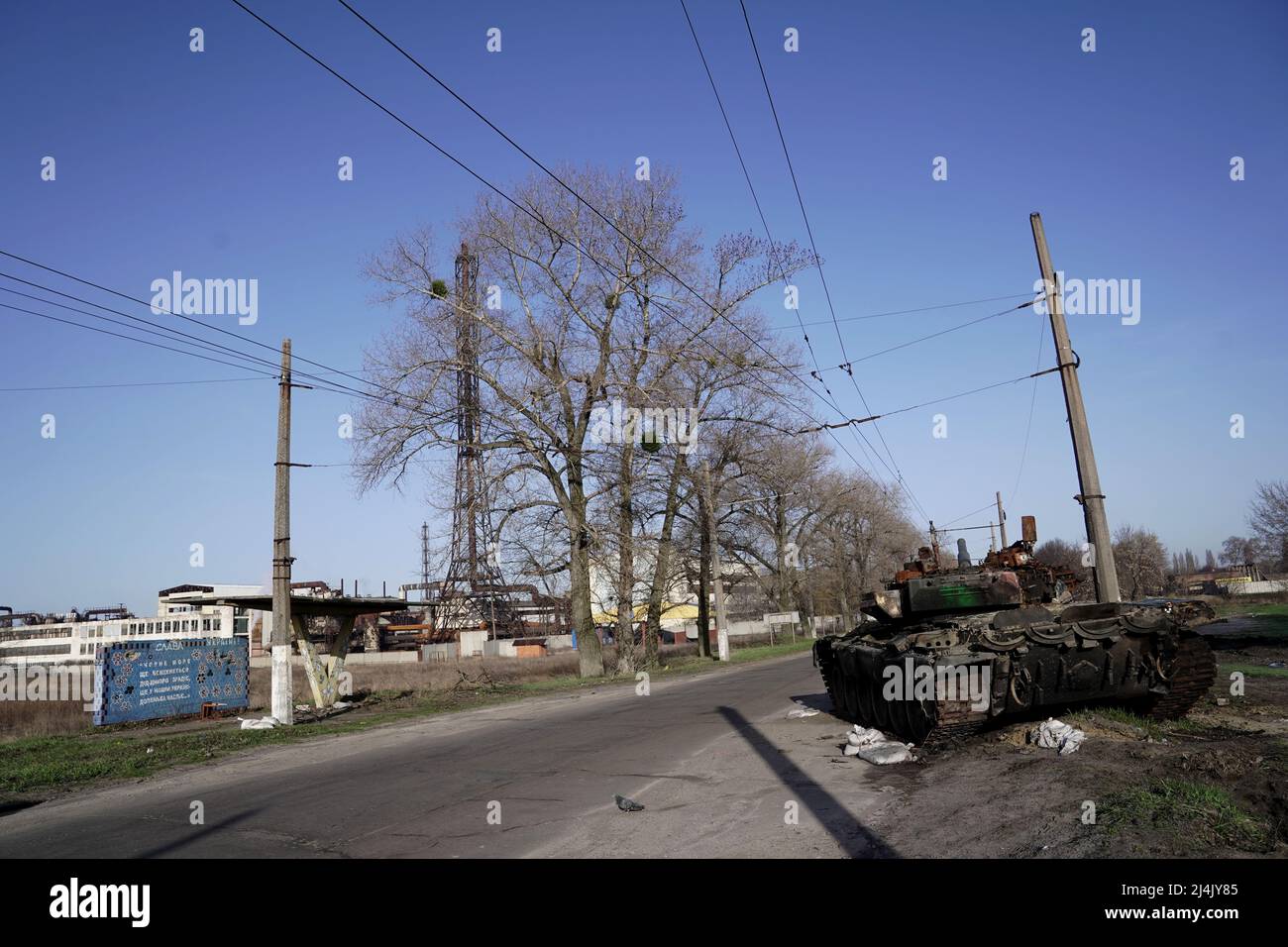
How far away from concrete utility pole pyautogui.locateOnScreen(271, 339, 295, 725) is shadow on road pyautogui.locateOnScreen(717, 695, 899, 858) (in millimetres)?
9488

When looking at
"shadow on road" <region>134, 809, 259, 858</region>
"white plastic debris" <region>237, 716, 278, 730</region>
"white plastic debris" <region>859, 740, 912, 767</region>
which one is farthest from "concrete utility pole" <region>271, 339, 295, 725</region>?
"white plastic debris" <region>859, 740, 912, 767</region>

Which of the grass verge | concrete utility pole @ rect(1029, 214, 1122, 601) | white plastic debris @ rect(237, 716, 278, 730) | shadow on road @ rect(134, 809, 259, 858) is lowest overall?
white plastic debris @ rect(237, 716, 278, 730)

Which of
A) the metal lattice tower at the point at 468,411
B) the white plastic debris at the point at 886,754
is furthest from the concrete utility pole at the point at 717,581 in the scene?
the white plastic debris at the point at 886,754

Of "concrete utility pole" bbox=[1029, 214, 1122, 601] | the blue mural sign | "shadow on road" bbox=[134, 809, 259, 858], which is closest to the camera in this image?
"shadow on road" bbox=[134, 809, 259, 858]

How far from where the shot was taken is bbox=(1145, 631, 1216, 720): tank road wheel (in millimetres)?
10766

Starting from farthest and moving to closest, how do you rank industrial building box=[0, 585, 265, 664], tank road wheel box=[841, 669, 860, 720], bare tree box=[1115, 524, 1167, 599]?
bare tree box=[1115, 524, 1167, 599], industrial building box=[0, 585, 265, 664], tank road wheel box=[841, 669, 860, 720]

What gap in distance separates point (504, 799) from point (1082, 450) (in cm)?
1125

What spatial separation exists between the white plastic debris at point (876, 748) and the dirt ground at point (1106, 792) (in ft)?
0.68

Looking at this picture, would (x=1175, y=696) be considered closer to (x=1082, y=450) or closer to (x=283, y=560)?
(x=1082, y=450)

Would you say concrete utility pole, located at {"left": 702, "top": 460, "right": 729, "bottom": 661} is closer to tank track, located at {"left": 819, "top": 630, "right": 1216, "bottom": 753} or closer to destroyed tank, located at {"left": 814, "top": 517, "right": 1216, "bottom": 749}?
destroyed tank, located at {"left": 814, "top": 517, "right": 1216, "bottom": 749}

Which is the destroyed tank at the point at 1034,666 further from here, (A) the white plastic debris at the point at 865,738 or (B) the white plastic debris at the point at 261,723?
(B) the white plastic debris at the point at 261,723
